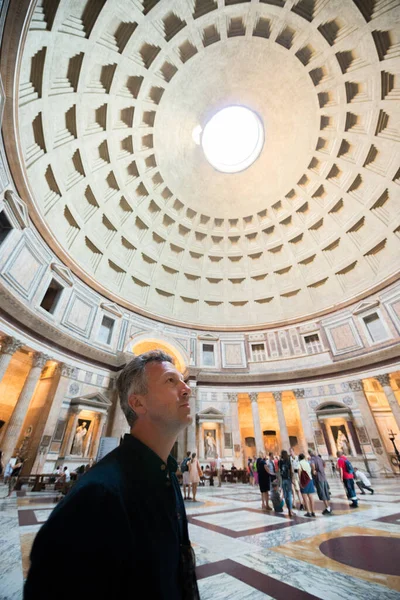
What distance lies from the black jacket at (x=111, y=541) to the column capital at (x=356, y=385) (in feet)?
70.3

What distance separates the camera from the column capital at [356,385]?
18406 mm

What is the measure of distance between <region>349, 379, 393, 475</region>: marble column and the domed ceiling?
24.0 feet

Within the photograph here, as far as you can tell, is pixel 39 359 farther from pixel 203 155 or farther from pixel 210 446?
pixel 203 155

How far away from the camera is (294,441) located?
21062 millimetres

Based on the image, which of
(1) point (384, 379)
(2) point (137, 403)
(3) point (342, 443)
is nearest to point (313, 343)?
(1) point (384, 379)

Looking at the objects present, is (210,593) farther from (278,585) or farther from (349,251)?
(349,251)

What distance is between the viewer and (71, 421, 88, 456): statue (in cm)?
1493

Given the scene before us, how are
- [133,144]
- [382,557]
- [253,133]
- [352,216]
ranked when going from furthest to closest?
[253,133]
[352,216]
[133,144]
[382,557]

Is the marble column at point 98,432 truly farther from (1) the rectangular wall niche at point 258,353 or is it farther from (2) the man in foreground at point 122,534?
(2) the man in foreground at point 122,534

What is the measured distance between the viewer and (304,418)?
19.5 metres

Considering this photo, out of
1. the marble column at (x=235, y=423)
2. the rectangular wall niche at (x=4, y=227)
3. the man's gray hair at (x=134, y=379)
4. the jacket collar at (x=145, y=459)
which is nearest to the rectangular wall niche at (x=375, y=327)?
the marble column at (x=235, y=423)

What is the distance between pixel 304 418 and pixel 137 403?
70.3 ft

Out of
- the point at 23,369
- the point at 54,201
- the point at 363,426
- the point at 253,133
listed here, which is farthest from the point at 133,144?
the point at 363,426

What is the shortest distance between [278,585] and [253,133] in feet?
98.5
